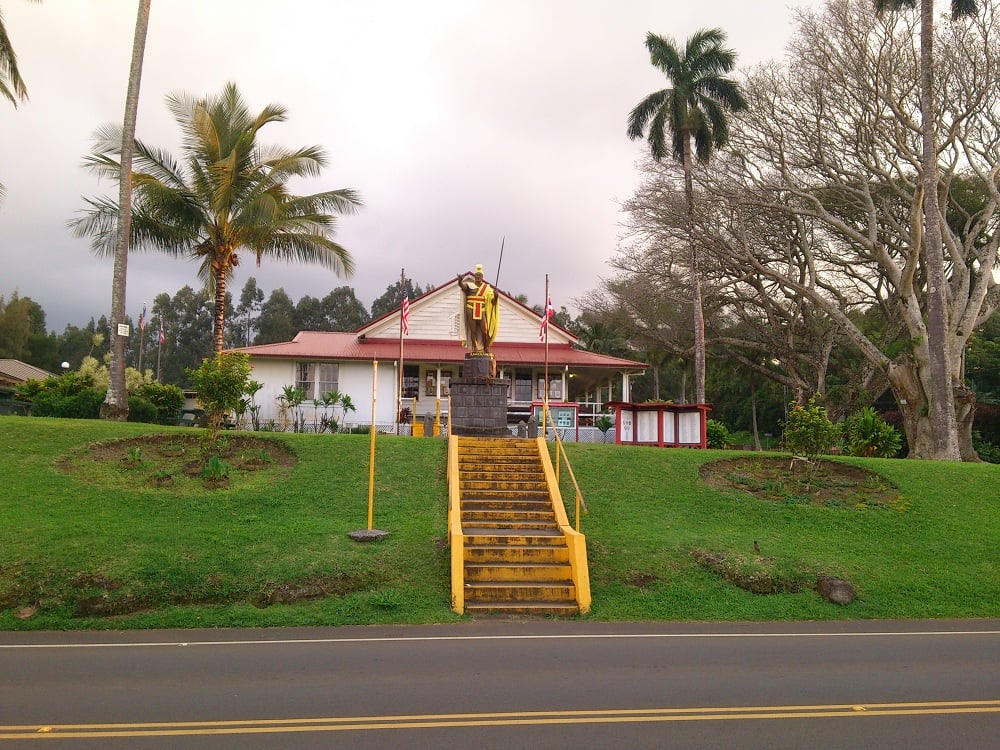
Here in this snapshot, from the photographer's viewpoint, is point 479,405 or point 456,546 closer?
point 456,546

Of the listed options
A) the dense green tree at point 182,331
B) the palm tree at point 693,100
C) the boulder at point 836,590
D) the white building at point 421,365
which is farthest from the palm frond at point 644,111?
the dense green tree at point 182,331

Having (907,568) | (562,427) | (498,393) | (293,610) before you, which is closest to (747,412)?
(562,427)

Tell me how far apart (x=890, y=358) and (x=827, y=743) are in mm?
24127

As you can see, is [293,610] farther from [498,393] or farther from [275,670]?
[498,393]

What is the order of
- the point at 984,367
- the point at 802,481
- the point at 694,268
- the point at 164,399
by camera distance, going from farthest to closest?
the point at 984,367 → the point at 694,268 → the point at 164,399 → the point at 802,481

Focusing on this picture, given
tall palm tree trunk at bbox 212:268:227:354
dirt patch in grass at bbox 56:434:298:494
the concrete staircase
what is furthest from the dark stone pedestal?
tall palm tree trunk at bbox 212:268:227:354

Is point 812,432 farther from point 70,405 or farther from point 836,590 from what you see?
point 70,405

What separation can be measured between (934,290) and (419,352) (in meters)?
16.7

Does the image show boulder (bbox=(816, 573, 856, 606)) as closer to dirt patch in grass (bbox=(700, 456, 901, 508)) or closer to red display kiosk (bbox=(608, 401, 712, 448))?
dirt patch in grass (bbox=(700, 456, 901, 508))

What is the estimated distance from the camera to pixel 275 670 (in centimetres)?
780

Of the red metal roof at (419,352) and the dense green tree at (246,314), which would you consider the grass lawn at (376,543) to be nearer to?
the red metal roof at (419,352)

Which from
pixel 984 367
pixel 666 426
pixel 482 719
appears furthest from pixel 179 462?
pixel 984 367

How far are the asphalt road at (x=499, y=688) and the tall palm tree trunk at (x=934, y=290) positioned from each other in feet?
46.9

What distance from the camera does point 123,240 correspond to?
1873 cm
